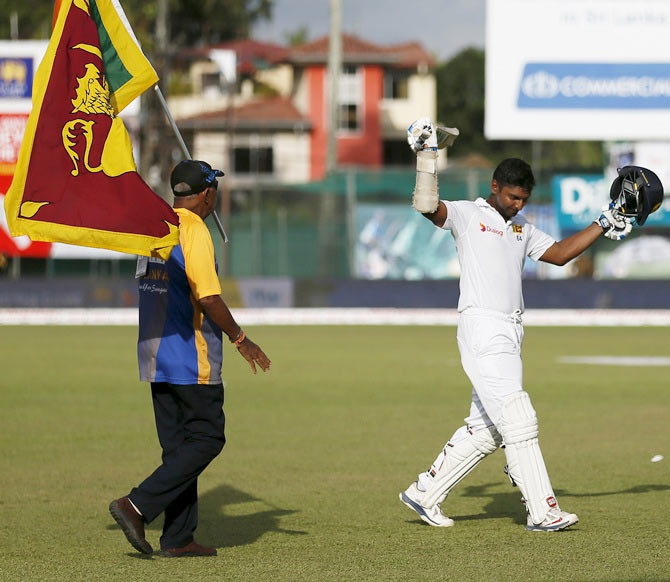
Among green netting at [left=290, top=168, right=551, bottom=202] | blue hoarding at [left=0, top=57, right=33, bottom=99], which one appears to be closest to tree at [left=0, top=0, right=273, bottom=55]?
blue hoarding at [left=0, top=57, right=33, bottom=99]

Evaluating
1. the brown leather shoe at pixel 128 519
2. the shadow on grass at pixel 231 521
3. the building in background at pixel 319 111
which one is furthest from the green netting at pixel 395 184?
the brown leather shoe at pixel 128 519

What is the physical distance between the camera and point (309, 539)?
7793 millimetres

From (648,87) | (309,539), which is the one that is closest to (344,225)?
(648,87)

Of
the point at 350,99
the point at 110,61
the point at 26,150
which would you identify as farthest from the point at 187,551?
the point at 350,99

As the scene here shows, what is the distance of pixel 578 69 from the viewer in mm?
34969

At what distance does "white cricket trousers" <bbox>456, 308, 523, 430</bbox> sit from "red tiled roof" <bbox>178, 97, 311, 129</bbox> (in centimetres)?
5499

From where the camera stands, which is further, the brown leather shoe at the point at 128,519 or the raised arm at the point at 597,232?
the raised arm at the point at 597,232

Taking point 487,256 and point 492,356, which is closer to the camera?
point 492,356

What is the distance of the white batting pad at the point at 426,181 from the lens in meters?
7.64

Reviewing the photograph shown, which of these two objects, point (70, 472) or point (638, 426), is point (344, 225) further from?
point (70, 472)

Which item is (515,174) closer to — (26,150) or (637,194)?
(637,194)

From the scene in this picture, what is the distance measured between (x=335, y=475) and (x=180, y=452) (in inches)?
129

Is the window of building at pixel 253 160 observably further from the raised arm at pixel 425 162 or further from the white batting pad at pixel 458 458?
the raised arm at pixel 425 162

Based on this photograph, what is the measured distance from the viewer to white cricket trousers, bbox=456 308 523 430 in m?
7.86
